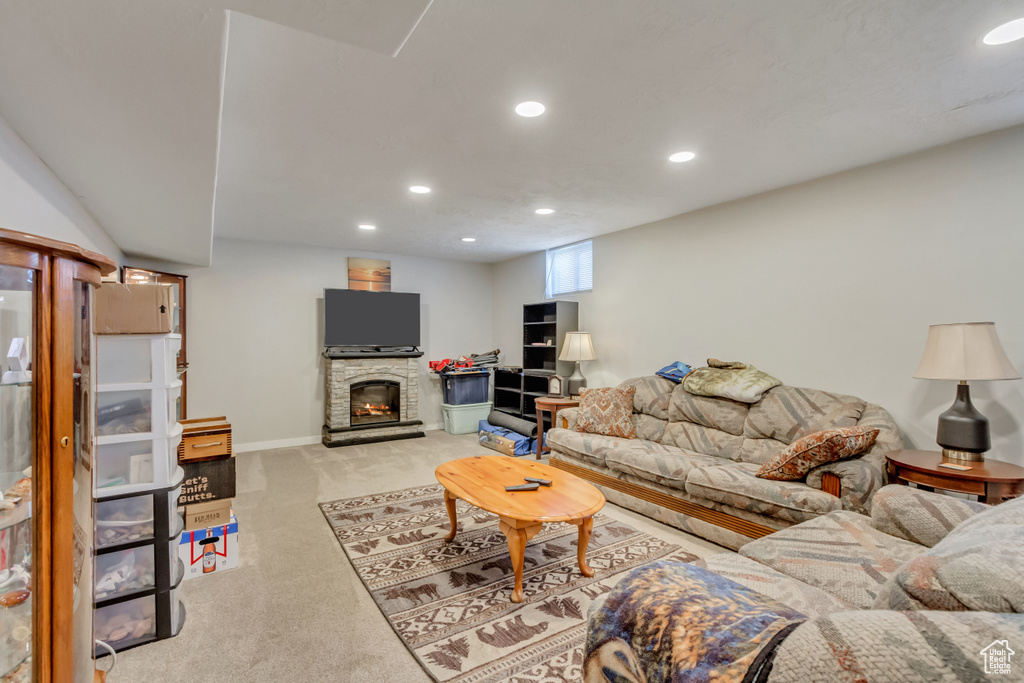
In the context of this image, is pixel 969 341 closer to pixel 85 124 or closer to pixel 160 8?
pixel 160 8

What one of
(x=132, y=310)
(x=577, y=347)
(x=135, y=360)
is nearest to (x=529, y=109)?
(x=132, y=310)

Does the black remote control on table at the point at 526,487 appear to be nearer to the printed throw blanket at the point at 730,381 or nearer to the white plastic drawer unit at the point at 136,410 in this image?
the white plastic drawer unit at the point at 136,410

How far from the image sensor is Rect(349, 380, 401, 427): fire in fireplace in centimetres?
595

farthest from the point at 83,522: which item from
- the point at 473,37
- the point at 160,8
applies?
the point at 473,37

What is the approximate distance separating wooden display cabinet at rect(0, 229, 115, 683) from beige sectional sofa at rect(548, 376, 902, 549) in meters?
2.97

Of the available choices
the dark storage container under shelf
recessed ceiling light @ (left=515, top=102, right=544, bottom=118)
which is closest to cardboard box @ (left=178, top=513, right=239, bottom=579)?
the dark storage container under shelf

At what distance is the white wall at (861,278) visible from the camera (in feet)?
8.65

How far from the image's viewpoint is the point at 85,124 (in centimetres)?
170

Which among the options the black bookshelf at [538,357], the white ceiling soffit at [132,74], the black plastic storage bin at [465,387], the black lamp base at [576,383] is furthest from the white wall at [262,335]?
the white ceiling soffit at [132,74]

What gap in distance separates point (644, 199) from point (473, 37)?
2.45m

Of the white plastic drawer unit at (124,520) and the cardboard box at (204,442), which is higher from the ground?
the cardboard box at (204,442)

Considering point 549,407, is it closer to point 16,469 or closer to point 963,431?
point 963,431

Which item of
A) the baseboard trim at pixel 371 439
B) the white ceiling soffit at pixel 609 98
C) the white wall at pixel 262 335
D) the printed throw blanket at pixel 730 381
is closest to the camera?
the white ceiling soffit at pixel 609 98

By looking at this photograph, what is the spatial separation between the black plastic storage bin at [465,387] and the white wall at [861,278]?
2.53 meters
